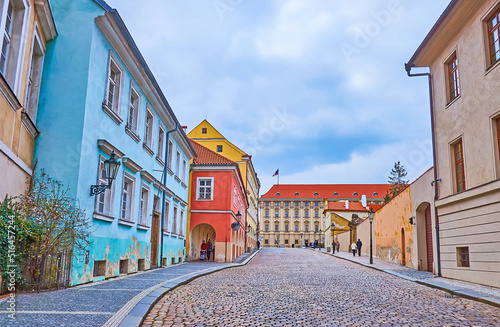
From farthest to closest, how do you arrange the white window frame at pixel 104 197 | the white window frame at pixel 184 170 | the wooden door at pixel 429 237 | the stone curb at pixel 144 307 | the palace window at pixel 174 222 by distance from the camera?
the white window frame at pixel 184 170
the palace window at pixel 174 222
the wooden door at pixel 429 237
the white window frame at pixel 104 197
the stone curb at pixel 144 307

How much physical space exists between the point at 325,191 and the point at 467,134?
10924 centimetres

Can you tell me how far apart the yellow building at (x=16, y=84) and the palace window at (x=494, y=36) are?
12.0 meters

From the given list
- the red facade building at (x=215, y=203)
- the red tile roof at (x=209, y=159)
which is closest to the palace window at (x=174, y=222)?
Result: the red facade building at (x=215, y=203)

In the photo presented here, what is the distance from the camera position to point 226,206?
30.2 m

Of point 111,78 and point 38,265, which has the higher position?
point 111,78

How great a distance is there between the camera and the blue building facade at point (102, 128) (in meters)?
11.5

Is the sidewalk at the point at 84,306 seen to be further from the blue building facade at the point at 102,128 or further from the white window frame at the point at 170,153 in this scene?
the white window frame at the point at 170,153

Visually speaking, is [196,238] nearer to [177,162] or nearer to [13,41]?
[177,162]

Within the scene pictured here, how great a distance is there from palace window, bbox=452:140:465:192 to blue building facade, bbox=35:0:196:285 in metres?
11.2

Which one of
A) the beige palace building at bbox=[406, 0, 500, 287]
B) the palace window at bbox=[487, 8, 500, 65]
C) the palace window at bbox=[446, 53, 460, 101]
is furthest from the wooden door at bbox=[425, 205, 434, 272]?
the palace window at bbox=[487, 8, 500, 65]

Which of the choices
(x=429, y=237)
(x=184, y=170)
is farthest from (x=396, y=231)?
(x=184, y=170)

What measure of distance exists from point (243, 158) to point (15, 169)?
40510mm

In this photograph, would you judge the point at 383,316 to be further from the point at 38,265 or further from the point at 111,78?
the point at 111,78

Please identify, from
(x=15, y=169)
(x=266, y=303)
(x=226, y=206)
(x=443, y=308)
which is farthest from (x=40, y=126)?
(x=226, y=206)
